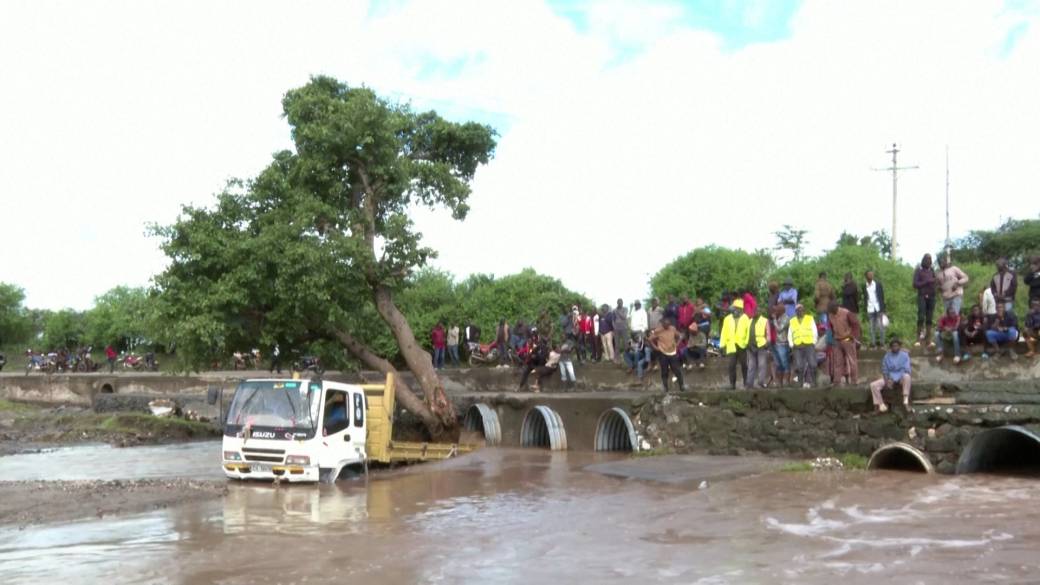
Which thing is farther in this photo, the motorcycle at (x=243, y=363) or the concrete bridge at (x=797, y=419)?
the motorcycle at (x=243, y=363)

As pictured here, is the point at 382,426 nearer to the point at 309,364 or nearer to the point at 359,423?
the point at 359,423

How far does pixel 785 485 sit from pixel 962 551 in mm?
4447

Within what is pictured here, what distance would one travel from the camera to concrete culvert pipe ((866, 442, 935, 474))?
13852 millimetres

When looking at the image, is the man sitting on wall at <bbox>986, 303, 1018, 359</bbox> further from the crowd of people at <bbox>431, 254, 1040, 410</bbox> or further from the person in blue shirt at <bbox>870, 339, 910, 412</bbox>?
the person in blue shirt at <bbox>870, 339, 910, 412</bbox>

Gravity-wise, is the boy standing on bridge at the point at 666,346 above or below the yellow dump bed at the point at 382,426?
above

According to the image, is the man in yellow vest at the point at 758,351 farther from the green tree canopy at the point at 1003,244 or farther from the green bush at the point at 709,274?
the green tree canopy at the point at 1003,244

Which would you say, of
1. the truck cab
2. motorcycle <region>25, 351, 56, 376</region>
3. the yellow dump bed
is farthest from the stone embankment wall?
motorcycle <region>25, 351, 56, 376</region>

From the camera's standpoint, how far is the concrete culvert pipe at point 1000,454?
13.5 metres

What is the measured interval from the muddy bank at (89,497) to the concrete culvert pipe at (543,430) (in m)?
7.15

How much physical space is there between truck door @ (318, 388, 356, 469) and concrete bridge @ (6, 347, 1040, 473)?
5468mm

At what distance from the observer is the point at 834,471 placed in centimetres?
1466

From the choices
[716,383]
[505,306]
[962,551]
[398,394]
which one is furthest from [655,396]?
[505,306]

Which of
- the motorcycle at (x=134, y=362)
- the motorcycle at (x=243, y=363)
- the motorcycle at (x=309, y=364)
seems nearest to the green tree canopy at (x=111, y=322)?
the motorcycle at (x=134, y=362)

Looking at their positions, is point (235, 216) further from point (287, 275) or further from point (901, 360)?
point (901, 360)
